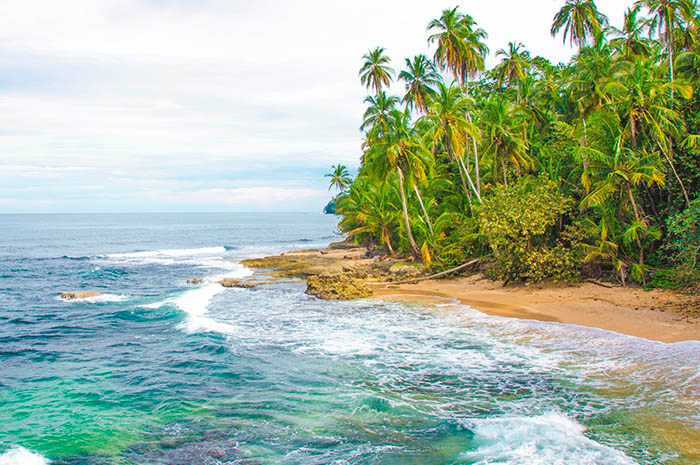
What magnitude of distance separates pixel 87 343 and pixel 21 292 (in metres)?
16.3

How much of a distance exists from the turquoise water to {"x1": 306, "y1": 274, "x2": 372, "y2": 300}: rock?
3354 millimetres

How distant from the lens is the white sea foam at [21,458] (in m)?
8.48

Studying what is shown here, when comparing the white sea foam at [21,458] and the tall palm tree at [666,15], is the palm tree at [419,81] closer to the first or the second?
the tall palm tree at [666,15]

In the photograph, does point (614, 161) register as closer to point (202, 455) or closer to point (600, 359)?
point (600, 359)

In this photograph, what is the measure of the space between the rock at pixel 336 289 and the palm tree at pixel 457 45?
17550mm

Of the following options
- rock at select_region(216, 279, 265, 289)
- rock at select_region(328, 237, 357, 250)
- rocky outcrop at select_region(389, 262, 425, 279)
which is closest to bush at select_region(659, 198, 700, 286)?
rocky outcrop at select_region(389, 262, 425, 279)

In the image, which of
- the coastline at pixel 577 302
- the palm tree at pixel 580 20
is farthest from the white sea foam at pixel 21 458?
the palm tree at pixel 580 20

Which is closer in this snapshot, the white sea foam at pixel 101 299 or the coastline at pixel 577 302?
the coastline at pixel 577 302

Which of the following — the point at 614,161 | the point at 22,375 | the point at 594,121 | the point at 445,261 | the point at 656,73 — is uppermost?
the point at 656,73

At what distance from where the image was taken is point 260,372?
12.9 meters

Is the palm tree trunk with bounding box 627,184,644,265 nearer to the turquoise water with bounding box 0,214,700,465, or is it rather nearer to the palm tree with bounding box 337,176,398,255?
the turquoise water with bounding box 0,214,700,465

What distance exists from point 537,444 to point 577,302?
479 inches

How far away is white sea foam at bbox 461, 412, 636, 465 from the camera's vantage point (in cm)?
779

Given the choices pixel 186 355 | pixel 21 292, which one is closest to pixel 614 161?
pixel 186 355
